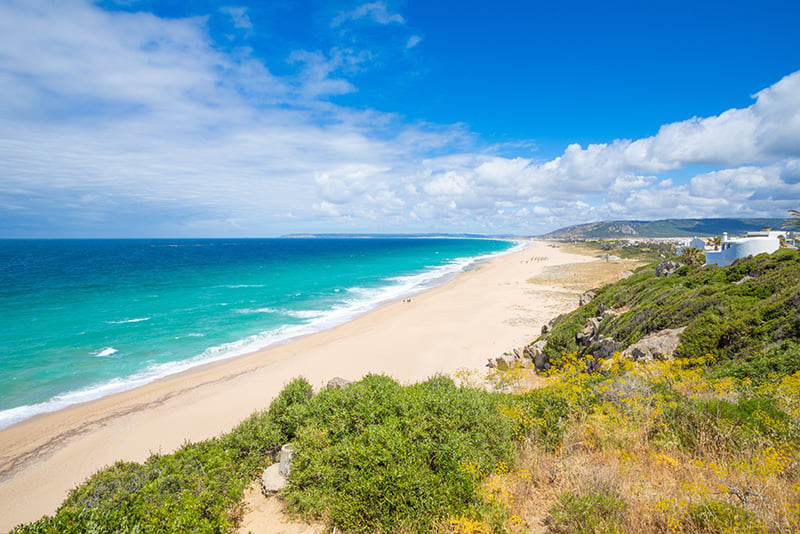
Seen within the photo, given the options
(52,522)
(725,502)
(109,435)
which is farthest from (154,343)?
(725,502)

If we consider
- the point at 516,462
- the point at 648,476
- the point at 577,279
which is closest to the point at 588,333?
the point at 516,462

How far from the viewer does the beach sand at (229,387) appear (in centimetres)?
1245

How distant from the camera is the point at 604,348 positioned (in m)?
14.1

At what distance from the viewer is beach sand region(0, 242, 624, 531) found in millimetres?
12453

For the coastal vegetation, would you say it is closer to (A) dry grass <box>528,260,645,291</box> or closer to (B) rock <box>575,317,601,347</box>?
(B) rock <box>575,317,601,347</box>

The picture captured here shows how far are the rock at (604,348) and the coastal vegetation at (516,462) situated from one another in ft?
13.4

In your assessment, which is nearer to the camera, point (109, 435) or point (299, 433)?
point (299, 433)

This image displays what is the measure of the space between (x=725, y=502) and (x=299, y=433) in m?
7.40

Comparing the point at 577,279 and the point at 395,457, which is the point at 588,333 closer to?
the point at 395,457

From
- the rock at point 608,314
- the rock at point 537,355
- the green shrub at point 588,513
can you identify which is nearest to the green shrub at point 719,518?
the green shrub at point 588,513

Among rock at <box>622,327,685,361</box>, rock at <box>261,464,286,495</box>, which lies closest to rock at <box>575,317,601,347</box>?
rock at <box>622,327,685,361</box>

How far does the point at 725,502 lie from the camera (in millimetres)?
3803

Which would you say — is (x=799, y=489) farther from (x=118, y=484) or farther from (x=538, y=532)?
(x=118, y=484)

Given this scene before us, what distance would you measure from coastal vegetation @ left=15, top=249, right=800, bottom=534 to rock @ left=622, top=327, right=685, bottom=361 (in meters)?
1.54
